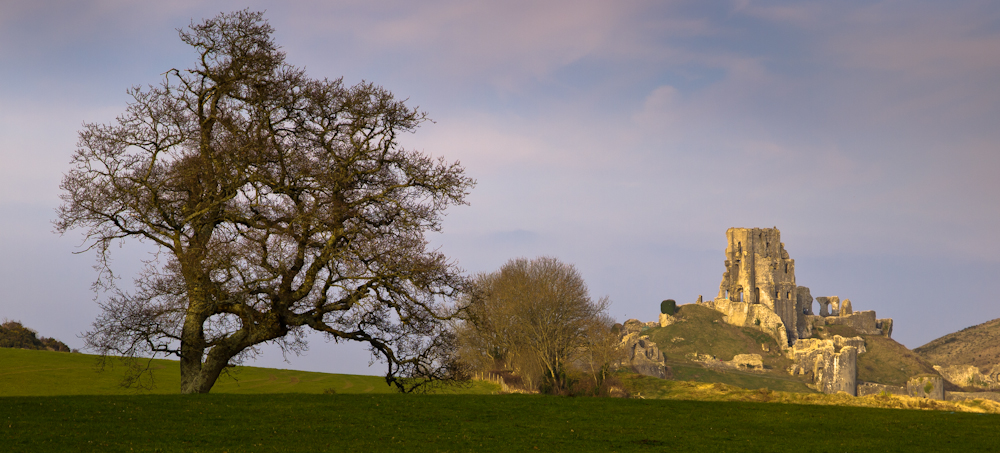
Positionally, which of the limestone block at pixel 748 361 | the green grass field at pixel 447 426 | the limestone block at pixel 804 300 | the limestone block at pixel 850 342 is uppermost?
the limestone block at pixel 804 300

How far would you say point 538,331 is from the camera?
59969mm

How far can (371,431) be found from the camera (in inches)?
729

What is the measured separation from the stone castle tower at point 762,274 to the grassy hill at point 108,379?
480 ft

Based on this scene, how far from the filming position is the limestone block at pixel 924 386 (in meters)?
148

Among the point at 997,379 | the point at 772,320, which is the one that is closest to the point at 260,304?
the point at 772,320

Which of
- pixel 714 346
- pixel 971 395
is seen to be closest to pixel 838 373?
pixel 714 346

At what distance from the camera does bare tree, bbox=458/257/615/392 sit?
56.8 m

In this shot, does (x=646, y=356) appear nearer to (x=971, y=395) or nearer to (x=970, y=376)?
(x=971, y=395)

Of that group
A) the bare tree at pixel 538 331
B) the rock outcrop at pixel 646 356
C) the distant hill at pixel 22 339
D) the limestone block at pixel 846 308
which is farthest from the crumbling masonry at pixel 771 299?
the distant hill at pixel 22 339

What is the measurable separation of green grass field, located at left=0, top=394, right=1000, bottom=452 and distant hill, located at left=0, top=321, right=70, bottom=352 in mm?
39510

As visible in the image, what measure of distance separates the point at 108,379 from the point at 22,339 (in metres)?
22.9

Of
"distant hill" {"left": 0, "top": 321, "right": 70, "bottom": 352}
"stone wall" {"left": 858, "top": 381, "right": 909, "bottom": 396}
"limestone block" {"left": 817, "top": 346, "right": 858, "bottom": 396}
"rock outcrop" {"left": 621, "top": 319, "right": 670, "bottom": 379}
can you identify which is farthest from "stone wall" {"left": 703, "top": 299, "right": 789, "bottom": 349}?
"distant hill" {"left": 0, "top": 321, "right": 70, "bottom": 352}

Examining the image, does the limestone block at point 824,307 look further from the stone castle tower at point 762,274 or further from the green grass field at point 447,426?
the green grass field at point 447,426

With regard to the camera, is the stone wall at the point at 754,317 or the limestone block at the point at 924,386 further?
the stone wall at the point at 754,317
